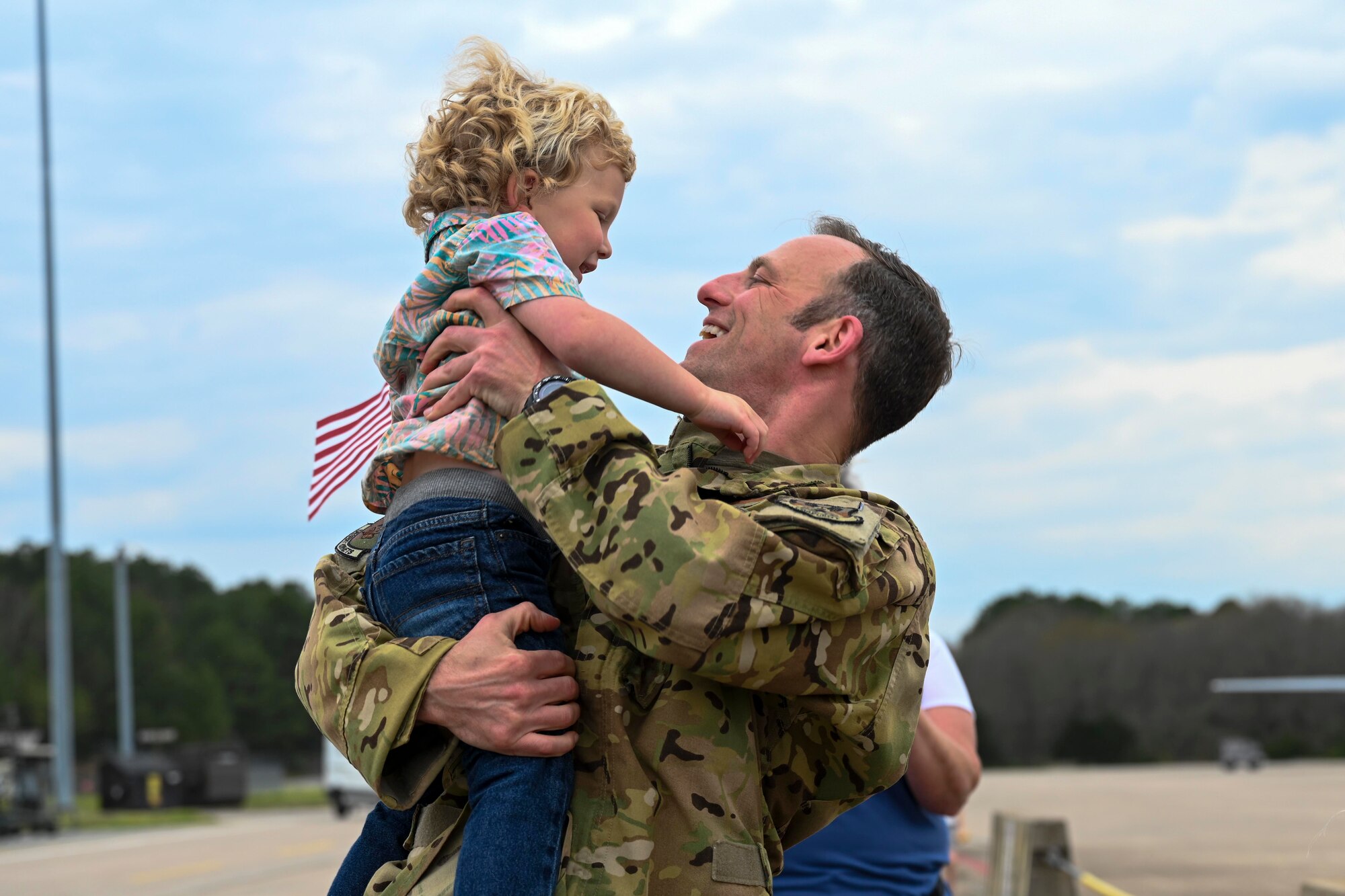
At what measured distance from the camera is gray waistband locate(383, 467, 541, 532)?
2498 mm

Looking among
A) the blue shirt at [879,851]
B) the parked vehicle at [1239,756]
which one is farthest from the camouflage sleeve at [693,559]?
the parked vehicle at [1239,756]

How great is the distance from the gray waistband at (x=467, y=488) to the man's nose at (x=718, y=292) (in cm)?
83

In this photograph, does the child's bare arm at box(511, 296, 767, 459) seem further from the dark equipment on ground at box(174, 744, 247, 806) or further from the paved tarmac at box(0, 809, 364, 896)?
the dark equipment on ground at box(174, 744, 247, 806)

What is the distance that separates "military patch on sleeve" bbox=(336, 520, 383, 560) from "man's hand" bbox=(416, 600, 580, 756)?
518 mm

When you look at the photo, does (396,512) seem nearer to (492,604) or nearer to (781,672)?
(492,604)

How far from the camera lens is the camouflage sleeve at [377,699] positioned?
238 centimetres

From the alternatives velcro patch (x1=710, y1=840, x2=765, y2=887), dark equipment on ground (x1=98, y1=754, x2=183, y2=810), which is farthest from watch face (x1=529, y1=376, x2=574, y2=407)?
dark equipment on ground (x1=98, y1=754, x2=183, y2=810)

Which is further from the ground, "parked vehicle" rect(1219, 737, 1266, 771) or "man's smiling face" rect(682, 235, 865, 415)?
"man's smiling face" rect(682, 235, 865, 415)

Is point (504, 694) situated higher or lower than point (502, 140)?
lower

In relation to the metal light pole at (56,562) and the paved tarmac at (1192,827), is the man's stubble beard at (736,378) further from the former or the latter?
the metal light pole at (56,562)

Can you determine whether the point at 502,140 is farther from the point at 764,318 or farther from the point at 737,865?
the point at 737,865

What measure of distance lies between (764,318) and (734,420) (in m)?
0.56

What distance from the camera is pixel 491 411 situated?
254 centimetres


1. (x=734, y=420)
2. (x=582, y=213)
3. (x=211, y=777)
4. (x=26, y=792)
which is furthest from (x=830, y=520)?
(x=211, y=777)
